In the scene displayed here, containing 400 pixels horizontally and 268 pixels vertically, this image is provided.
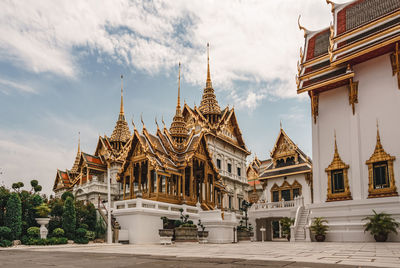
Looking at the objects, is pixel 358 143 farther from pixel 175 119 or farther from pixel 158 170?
pixel 175 119

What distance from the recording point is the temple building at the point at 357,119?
15672 millimetres

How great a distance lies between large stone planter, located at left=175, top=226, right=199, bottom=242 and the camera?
662 inches

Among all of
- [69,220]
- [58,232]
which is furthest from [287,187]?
[58,232]

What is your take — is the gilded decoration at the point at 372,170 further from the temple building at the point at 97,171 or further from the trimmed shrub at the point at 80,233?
the temple building at the point at 97,171

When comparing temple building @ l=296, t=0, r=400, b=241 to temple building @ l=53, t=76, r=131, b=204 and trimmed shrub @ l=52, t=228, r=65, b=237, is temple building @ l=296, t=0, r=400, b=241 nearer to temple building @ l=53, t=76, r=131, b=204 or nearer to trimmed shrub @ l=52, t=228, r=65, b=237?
trimmed shrub @ l=52, t=228, r=65, b=237

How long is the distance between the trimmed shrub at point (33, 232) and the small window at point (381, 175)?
→ 1536cm

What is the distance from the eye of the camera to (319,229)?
16.1m

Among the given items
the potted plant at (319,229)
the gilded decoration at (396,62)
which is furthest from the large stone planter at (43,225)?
the gilded decoration at (396,62)

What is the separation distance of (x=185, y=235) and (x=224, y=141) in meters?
24.6

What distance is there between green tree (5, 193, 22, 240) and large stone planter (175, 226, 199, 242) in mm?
6985

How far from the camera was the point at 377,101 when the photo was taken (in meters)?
16.5

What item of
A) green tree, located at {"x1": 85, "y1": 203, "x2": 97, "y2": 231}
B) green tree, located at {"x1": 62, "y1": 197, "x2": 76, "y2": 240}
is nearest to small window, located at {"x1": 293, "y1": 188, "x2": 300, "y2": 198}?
green tree, located at {"x1": 85, "y1": 203, "x2": 97, "y2": 231}

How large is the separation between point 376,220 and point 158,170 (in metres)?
11.0

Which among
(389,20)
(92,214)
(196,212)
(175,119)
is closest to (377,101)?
(389,20)
